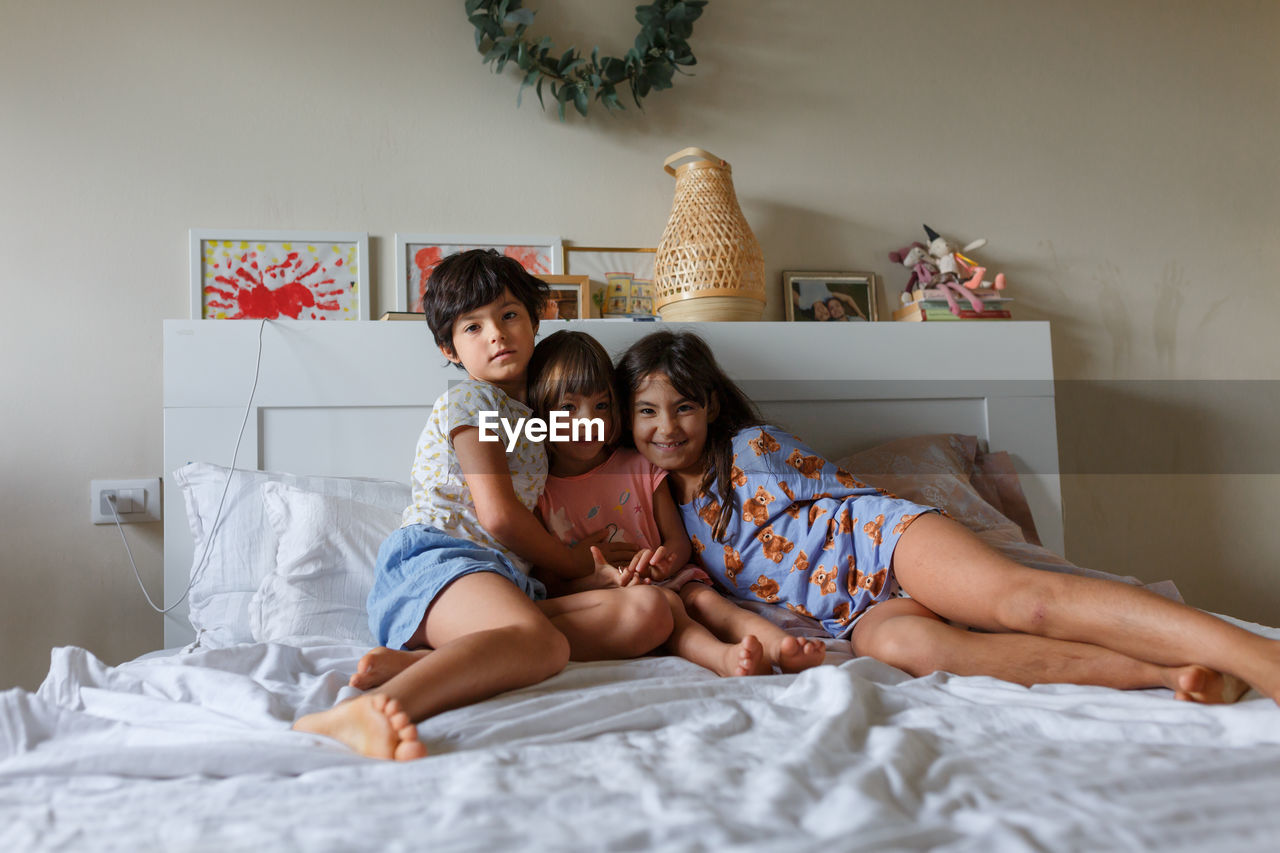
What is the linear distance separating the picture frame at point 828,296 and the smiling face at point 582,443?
0.67 metres

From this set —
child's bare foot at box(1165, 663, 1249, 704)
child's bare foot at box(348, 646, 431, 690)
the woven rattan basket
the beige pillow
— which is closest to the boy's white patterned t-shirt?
child's bare foot at box(348, 646, 431, 690)

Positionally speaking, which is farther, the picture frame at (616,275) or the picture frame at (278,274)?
the picture frame at (616,275)

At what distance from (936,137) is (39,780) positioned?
1987 millimetres

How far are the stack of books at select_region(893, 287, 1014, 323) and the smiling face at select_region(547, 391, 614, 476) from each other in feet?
2.42

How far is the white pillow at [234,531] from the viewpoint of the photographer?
125 centimetres

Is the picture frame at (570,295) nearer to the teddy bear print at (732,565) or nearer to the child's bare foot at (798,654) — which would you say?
the teddy bear print at (732,565)

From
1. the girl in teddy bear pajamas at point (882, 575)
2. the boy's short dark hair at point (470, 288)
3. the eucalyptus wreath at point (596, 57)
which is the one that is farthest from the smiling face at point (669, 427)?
the eucalyptus wreath at point (596, 57)

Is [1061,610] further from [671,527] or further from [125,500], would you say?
[125,500]

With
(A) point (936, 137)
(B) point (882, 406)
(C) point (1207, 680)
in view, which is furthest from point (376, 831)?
(A) point (936, 137)

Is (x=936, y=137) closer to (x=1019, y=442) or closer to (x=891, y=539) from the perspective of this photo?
(x=1019, y=442)

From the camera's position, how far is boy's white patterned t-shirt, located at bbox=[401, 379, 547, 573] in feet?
3.79

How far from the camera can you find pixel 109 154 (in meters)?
1.63

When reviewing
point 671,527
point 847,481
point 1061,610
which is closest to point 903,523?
point 847,481

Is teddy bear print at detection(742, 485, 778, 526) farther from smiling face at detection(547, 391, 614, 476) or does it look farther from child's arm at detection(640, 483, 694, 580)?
smiling face at detection(547, 391, 614, 476)
